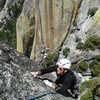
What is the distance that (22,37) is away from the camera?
55.7 meters

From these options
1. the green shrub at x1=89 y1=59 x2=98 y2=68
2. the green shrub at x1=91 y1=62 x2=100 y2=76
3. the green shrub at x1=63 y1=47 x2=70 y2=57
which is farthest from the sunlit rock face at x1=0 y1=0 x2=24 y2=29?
the green shrub at x1=91 y1=62 x2=100 y2=76

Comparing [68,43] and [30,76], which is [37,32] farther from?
[30,76]

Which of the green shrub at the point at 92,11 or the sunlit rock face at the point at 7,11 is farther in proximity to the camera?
the sunlit rock face at the point at 7,11

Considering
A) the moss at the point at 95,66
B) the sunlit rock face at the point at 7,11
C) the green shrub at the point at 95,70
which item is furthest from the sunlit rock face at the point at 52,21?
the sunlit rock face at the point at 7,11

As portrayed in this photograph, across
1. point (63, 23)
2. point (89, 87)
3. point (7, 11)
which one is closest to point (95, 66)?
point (89, 87)

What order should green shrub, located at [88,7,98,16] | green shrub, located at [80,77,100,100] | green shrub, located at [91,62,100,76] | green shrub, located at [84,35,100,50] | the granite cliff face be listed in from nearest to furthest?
1. green shrub, located at [80,77,100,100]
2. green shrub, located at [91,62,100,76]
3. green shrub, located at [84,35,100,50]
4. the granite cliff face
5. green shrub, located at [88,7,98,16]

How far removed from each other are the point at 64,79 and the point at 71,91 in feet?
4.48

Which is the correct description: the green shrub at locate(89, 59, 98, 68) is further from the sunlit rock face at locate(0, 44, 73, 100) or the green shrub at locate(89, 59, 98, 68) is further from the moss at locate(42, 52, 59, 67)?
the sunlit rock face at locate(0, 44, 73, 100)

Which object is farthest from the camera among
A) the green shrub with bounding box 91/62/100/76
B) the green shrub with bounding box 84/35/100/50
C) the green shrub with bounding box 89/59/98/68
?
the green shrub with bounding box 84/35/100/50

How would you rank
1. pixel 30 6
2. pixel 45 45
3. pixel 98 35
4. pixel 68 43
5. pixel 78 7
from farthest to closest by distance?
pixel 30 6
pixel 45 45
pixel 78 7
pixel 68 43
pixel 98 35

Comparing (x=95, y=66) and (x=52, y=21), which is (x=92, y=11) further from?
(x=95, y=66)

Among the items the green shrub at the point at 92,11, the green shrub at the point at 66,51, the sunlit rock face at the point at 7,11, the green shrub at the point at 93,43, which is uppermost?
the green shrub at the point at 92,11

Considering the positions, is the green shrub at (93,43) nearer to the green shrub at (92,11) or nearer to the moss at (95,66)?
the moss at (95,66)

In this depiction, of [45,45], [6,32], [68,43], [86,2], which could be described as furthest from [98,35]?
[6,32]
